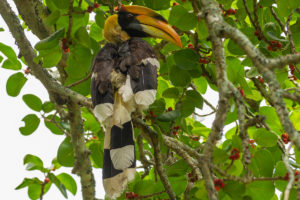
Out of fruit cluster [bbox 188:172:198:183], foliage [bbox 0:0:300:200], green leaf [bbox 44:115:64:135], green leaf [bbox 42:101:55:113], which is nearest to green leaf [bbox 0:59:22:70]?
foliage [bbox 0:0:300:200]

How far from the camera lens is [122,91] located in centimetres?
266

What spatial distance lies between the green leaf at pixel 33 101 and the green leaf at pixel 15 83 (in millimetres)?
86

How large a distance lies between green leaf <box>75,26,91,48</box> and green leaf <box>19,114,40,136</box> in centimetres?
92

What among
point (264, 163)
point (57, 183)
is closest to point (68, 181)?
point (57, 183)

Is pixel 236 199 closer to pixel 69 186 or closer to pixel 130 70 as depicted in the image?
pixel 130 70

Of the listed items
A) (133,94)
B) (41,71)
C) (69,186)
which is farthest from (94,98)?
(69,186)

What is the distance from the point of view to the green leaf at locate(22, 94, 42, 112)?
3039mm

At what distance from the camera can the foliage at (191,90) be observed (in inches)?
78.2

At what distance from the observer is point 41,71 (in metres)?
2.77

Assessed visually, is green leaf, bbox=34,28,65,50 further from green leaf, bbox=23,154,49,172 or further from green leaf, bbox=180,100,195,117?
green leaf, bbox=23,154,49,172

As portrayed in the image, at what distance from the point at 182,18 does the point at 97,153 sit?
4.35 feet

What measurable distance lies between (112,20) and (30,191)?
1503mm

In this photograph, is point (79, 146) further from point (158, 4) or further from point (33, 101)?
point (158, 4)

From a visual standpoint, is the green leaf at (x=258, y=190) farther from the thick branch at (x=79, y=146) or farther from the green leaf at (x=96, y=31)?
the green leaf at (x=96, y=31)
